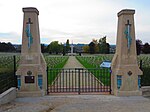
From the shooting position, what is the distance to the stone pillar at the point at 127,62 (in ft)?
35.2

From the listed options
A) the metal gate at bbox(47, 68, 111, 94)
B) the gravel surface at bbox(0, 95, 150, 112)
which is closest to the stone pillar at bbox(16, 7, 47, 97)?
the gravel surface at bbox(0, 95, 150, 112)

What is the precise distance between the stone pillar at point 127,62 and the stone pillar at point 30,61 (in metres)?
3.46

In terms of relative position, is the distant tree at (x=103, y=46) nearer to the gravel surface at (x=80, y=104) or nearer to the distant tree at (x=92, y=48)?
the distant tree at (x=92, y=48)

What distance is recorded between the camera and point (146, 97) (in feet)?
34.8

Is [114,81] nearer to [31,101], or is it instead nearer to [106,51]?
[31,101]

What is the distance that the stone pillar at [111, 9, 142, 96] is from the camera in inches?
423

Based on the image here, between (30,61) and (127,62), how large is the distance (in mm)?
4260

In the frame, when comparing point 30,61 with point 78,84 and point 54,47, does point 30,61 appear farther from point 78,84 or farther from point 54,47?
point 54,47

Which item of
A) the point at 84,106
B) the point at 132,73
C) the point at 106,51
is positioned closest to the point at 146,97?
the point at 132,73

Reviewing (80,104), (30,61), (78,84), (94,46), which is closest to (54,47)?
Answer: (94,46)

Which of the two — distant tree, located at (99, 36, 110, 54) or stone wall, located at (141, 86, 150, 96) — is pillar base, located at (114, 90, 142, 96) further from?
distant tree, located at (99, 36, 110, 54)

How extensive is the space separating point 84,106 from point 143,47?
89.1m

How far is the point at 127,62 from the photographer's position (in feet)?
35.5

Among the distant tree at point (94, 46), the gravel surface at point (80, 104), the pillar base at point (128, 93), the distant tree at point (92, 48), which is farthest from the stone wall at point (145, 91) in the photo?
the distant tree at point (92, 48)
